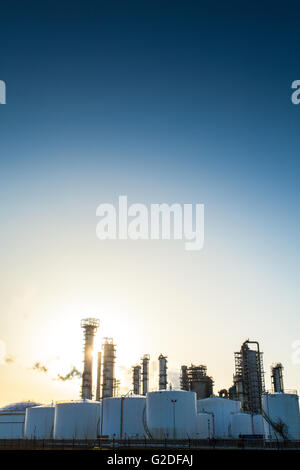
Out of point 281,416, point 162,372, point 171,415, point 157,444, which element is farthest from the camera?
point 162,372

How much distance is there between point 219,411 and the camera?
68.9 metres

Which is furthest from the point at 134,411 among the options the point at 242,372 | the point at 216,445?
the point at 242,372

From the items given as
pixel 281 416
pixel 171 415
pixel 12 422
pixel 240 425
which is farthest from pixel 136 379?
pixel 281 416

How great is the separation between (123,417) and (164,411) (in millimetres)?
6746

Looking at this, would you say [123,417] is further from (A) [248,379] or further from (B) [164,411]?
(A) [248,379]

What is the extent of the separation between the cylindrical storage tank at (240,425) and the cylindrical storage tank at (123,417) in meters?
13.8

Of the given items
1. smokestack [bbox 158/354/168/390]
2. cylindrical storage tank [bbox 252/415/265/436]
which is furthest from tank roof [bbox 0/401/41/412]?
cylindrical storage tank [bbox 252/415/265/436]

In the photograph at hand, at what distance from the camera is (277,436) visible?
49344mm

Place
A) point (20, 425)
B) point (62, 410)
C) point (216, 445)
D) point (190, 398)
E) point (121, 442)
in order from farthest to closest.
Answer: point (20, 425)
point (62, 410)
point (190, 398)
point (121, 442)
point (216, 445)

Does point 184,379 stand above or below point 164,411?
above

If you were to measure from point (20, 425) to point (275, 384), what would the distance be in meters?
41.1

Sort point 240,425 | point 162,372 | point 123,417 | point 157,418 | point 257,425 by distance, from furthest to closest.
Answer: point 162,372, point 257,425, point 240,425, point 123,417, point 157,418
